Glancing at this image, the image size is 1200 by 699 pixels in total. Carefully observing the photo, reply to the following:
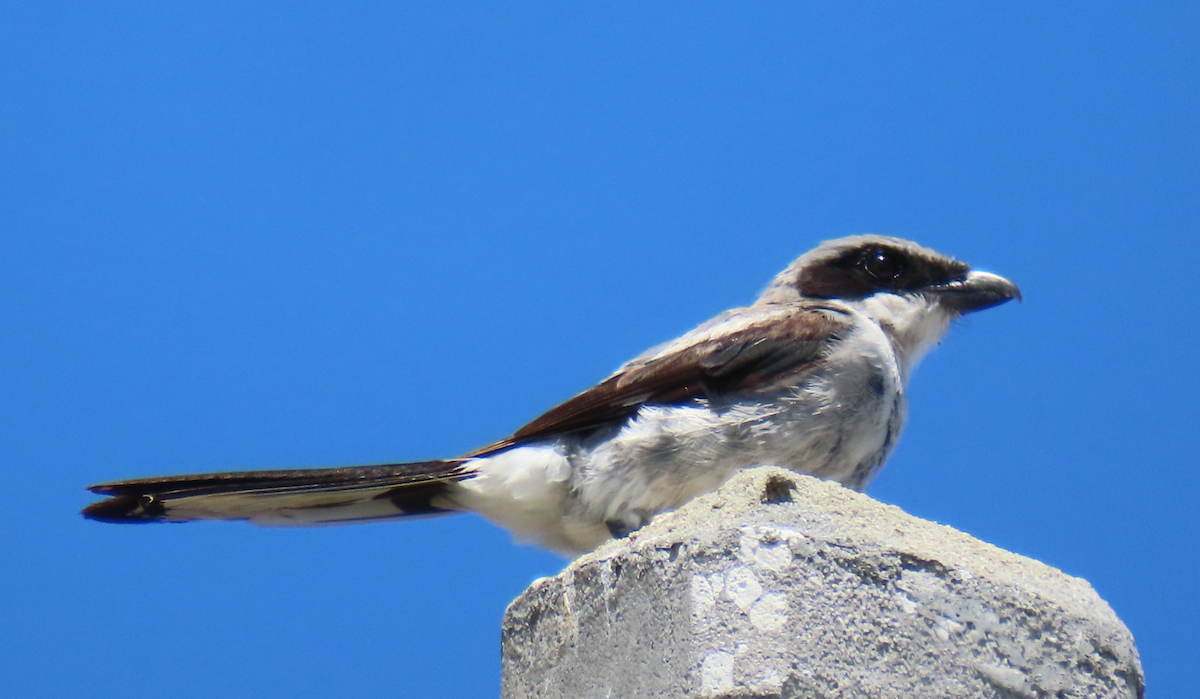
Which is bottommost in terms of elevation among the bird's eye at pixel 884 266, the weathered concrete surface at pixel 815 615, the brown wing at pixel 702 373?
the weathered concrete surface at pixel 815 615

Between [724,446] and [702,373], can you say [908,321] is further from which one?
[724,446]

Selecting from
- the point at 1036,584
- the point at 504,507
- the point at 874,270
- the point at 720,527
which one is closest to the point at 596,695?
the point at 720,527

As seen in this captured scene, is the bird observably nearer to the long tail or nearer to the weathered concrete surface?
the long tail

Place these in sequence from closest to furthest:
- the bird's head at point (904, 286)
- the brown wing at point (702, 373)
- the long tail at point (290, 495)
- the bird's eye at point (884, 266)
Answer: the long tail at point (290, 495) < the brown wing at point (702, 373) < the bird's head at point (904, 286) < the bird's eye at point (884, 266)

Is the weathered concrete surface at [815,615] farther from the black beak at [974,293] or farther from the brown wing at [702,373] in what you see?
the black beak at [974,293]

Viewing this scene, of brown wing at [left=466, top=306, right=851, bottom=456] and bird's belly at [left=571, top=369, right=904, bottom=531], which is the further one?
brown wing at [left=466, top=306, right=851, bottom=456]

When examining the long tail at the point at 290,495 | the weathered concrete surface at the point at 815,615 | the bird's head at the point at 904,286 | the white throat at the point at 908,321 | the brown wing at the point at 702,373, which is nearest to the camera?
the weathered concrete surface at the point at 815,615

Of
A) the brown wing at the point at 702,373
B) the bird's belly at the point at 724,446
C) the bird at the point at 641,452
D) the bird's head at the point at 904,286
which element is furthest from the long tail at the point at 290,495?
the bird's head at the point at 904,286

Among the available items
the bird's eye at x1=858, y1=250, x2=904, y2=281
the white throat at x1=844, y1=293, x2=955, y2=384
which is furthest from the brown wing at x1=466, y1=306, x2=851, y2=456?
the bird's eye at x1=858, y1=250, x2=904, y2=281
